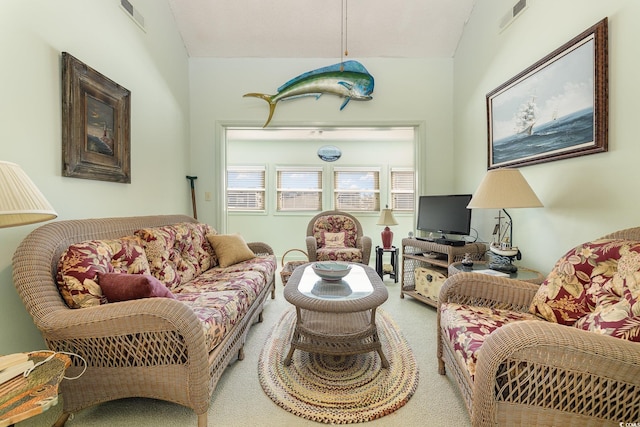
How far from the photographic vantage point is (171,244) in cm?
218

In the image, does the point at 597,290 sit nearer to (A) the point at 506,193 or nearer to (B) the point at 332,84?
(A) the point at 506,193

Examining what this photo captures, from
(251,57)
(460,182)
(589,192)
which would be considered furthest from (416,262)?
(251,57)

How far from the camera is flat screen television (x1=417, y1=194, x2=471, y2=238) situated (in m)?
2.77

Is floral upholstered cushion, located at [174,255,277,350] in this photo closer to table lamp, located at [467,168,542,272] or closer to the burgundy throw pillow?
the burgundy throw pillow

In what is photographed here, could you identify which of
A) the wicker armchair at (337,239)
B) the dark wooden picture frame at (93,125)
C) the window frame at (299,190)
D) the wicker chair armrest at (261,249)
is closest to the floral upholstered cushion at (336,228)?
the wicker armchair at (337,239)

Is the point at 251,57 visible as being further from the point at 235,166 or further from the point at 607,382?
the point at 607,382

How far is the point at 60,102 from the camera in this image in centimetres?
173

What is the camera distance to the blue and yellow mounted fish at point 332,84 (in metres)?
3.44

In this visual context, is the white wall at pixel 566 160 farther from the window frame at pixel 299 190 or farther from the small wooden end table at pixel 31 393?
the window frame at pixel 299 190

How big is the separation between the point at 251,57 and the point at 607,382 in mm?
4067

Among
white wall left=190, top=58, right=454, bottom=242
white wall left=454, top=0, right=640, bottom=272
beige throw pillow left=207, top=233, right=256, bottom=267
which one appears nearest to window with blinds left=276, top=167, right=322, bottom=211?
white wall left=190, top=58, right=454, bottom=242

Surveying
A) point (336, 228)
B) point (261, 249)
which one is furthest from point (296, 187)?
point (261, 249)

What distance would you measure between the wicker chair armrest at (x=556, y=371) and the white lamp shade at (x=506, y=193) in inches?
44.0

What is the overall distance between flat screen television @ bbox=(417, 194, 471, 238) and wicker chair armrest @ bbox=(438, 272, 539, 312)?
1214 millimetres
